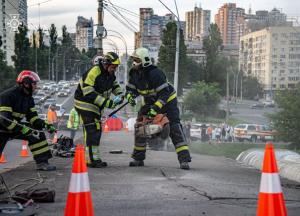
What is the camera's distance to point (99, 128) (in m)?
9.45

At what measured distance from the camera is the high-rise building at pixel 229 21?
141m

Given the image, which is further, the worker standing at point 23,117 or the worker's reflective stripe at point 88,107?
the worker's reflective stripe at point 88,107

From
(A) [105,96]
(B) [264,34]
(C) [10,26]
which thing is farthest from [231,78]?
(A) [105,96]

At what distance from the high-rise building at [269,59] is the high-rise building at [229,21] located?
33011 mm

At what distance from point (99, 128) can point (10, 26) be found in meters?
37.1

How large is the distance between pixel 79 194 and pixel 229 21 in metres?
142

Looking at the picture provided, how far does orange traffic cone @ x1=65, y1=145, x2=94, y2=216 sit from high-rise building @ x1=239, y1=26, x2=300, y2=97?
258ft

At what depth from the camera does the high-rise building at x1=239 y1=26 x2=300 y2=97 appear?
86.6 metres

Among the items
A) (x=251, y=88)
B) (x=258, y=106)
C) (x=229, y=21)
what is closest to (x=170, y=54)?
(x=258, y=106)

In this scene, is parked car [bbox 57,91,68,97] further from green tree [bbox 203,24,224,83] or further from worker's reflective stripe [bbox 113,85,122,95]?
worker's reflective stripe [bbox 113,85,122,95]

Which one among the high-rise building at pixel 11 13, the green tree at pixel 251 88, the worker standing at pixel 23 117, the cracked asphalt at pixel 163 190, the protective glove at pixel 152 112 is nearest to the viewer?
the cracked asphalt at pixel 163 190

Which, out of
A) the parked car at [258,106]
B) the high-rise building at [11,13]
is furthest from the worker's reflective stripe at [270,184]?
the parked car at [258,106]

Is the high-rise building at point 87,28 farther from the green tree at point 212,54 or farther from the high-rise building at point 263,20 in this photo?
the high-rise building at point 263,20

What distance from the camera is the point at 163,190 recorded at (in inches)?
274
